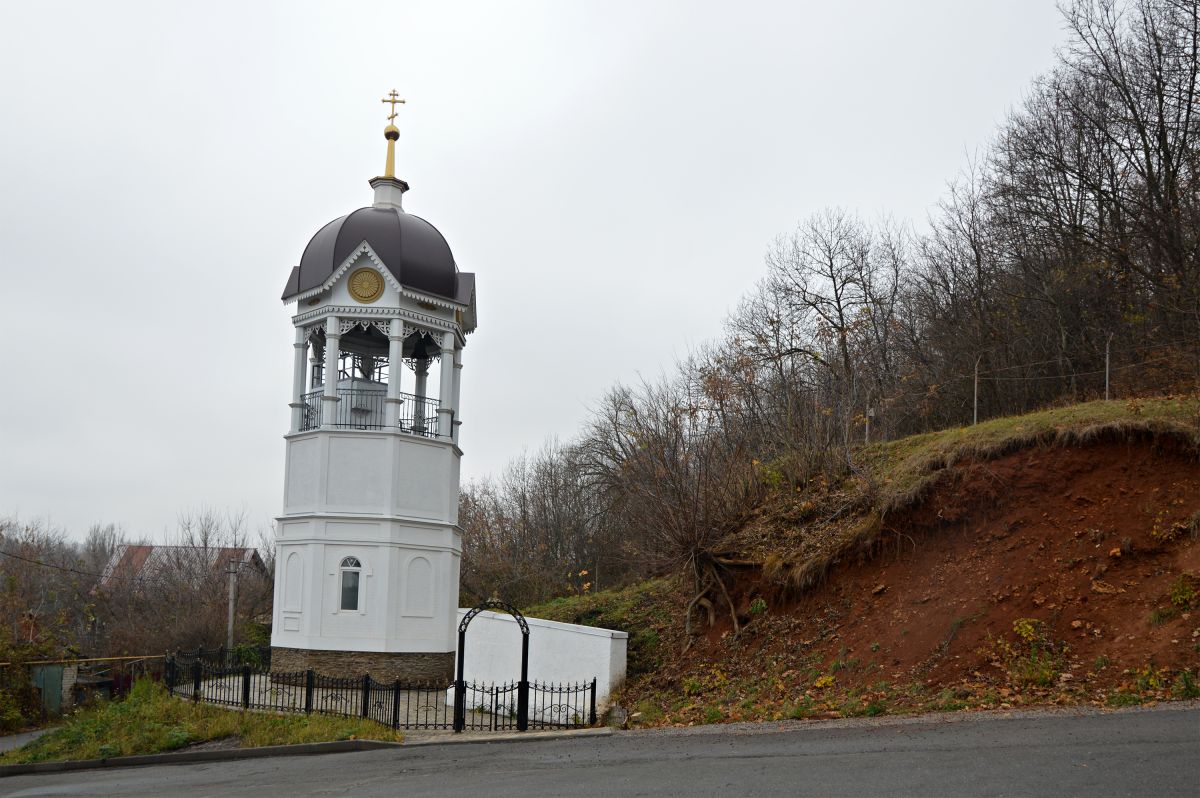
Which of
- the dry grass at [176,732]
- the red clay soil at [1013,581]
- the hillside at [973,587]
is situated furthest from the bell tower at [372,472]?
the red clay soil at [1013,581]

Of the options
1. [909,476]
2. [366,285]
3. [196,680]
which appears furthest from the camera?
[366,285]

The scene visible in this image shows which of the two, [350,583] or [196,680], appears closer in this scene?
[196,680]

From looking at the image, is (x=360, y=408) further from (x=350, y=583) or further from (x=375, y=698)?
(x=375, y=698)

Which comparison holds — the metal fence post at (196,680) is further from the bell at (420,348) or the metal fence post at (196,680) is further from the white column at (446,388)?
the bell at (420,348)

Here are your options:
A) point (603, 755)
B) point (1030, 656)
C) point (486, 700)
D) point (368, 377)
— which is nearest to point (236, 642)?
point (368, 377)

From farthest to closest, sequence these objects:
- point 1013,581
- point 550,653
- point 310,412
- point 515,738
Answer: point 310,412 < point 550,653 < point 515,738 < point 1013,581

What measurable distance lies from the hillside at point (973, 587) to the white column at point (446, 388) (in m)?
6.79

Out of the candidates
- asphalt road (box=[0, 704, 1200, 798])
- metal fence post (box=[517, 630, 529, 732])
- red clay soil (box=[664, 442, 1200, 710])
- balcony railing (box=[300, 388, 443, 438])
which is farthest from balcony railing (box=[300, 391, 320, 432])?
red clay soil (box=[664, 442, 1200, 710])

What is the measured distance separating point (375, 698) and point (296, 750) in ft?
13.2

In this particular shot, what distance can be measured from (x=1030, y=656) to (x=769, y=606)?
5517 millimetres

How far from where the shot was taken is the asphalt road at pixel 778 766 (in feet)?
30.3

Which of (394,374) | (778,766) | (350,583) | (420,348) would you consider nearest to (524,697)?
(350,583)

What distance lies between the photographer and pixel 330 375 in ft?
77.3

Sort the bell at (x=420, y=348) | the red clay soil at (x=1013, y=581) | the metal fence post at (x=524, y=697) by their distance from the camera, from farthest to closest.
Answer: the bell at (x=420, y=348)
the metal fence post at (x=524, y=697)
the red clay soil at (x=1013, y=581)
